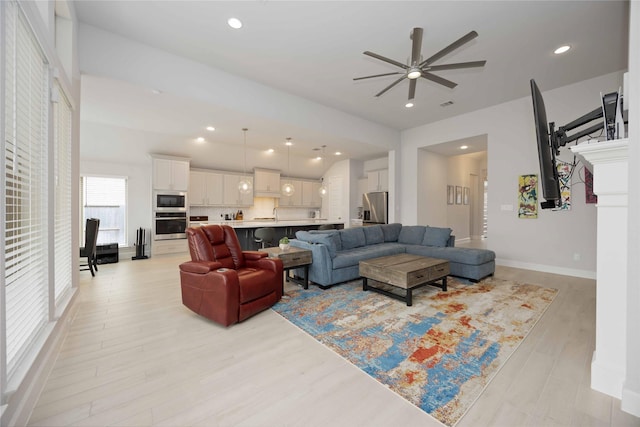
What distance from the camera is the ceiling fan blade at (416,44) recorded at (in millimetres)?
2490

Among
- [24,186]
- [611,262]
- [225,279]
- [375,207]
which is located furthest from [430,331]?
[375,207]

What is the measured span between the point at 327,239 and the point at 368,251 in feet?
3.01

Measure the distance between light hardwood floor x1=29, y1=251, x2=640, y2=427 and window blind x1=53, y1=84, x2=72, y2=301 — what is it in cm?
58

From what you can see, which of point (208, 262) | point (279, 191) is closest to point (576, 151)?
point (208, 262)

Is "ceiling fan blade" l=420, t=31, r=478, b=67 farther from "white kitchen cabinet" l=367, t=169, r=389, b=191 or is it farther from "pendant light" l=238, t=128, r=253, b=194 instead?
"white kitchen cabinet" l=367, t=169, r=389, b=191

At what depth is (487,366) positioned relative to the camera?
6.65 ft

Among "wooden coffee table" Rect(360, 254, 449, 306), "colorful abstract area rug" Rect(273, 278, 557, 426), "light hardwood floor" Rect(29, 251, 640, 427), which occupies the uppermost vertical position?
"wooden coffee table" Rect(360, 254, 449, 306)

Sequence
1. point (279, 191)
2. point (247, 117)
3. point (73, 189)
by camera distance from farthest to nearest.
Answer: point (279, 191)
point (247, 117)
point (73, 189)

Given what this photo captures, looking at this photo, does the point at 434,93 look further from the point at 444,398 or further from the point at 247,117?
the point at 444,398

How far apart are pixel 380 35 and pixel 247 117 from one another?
2.54 meters

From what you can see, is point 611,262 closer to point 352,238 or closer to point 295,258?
point 295,258

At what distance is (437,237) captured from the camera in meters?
5.13

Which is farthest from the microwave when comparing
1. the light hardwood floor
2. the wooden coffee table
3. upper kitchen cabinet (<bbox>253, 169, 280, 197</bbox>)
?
the wooden coffee table

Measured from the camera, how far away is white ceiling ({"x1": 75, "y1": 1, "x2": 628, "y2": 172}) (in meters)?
2.89
